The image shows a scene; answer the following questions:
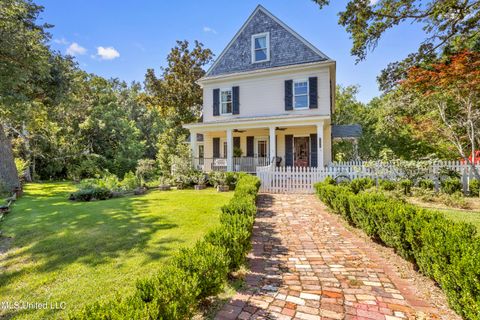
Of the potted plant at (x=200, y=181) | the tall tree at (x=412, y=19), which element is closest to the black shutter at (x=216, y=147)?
the potted plant at (x=200, y=181)

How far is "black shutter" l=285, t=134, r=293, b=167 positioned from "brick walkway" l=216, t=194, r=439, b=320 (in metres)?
9.10

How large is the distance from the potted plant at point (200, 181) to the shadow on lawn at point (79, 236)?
154 inches

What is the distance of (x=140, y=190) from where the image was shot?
11117mm

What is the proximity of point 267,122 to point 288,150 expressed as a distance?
288 centimetres

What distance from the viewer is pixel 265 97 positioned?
1444 cm

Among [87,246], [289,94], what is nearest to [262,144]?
[289,94]

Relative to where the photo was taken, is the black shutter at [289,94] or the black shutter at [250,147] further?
the black shutter at [250,147]

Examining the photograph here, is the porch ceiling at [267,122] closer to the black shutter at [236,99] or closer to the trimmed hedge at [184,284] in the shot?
the black shutter at [236,99]

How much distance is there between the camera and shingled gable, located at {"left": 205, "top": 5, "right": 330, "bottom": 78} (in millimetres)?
13742

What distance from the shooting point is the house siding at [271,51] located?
1379 cm

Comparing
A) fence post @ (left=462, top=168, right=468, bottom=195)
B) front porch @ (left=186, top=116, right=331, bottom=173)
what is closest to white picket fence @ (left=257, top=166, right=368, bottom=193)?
front porch @ (left=186, top=116, right=331, bottom=173)

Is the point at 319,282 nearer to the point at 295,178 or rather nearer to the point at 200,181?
the point at 295,178

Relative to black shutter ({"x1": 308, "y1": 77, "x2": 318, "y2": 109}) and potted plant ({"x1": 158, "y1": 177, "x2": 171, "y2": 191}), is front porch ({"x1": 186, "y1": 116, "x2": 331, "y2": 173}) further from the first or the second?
potted plant ({"x1": 158, "y1": 177, "x2": 171, "y2": 191})

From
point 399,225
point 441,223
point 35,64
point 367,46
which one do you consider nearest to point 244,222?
point 399,225
